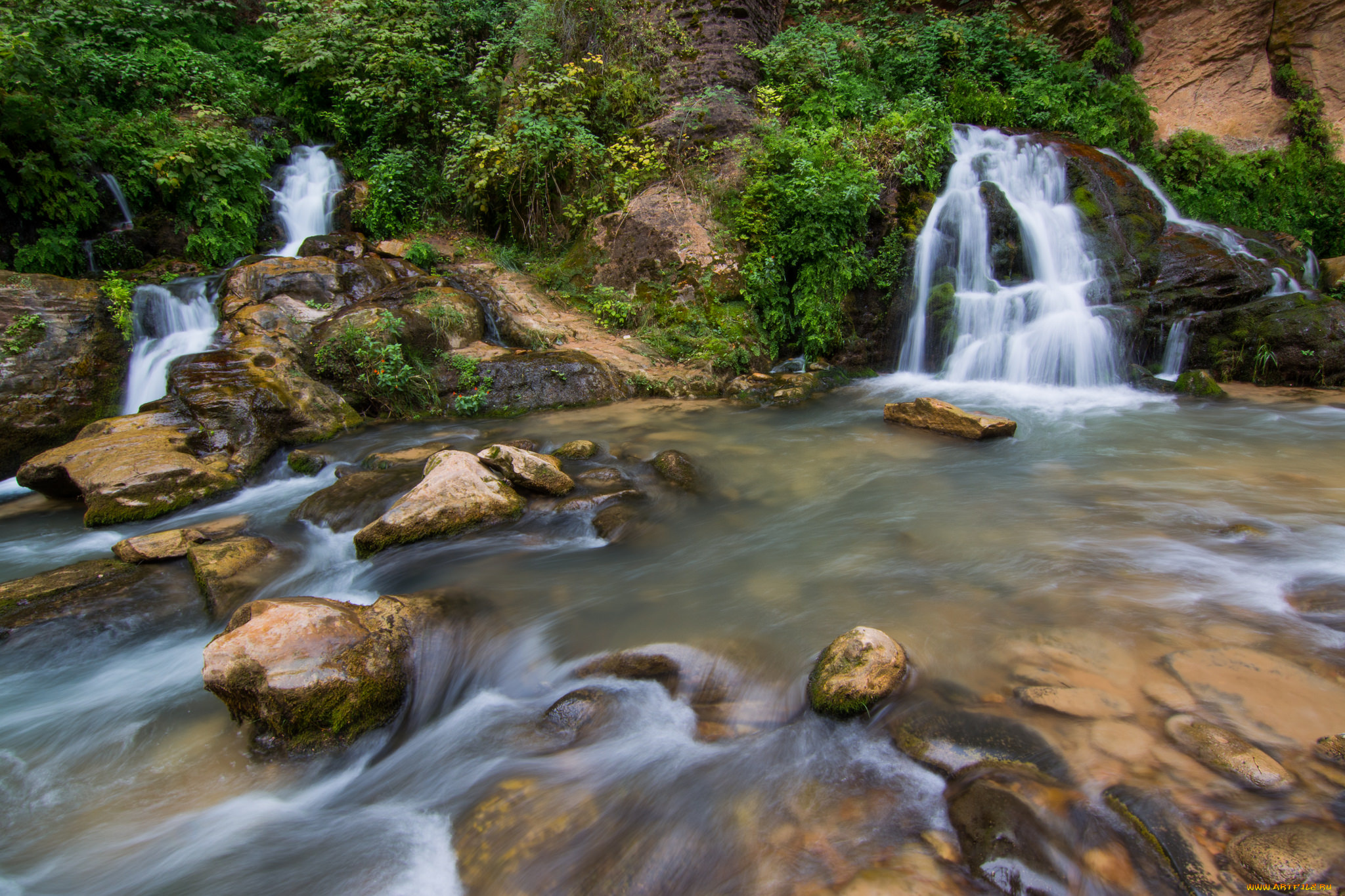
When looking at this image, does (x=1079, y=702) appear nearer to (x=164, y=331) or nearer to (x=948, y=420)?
(x=948, y=420)

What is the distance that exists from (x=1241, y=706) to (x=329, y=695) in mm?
3878

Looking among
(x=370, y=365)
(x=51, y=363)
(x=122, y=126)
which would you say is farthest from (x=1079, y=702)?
(x=122, y=126)

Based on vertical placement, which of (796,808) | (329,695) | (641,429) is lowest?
(796,808)

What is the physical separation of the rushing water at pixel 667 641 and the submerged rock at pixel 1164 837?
90 mm

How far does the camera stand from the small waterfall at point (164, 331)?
277 inches

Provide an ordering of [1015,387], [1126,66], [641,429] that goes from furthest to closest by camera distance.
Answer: [1126,66] → [1015,387] → [641,429]

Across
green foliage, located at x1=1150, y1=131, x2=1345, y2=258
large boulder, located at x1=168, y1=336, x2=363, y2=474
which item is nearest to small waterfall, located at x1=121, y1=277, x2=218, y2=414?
large boulder, located at x1=168, y1=336, x2=363, y2=474

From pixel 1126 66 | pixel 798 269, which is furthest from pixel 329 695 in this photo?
pixel 1126 66

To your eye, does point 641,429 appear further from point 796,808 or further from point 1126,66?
point 1126,66

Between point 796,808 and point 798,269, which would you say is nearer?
point 796,808

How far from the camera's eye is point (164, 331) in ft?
24.8

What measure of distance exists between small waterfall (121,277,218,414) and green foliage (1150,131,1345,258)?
15.5m

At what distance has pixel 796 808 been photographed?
7.57 feet

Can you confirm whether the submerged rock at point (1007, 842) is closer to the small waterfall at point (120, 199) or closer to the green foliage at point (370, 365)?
the green foliage at point (370, 365)
